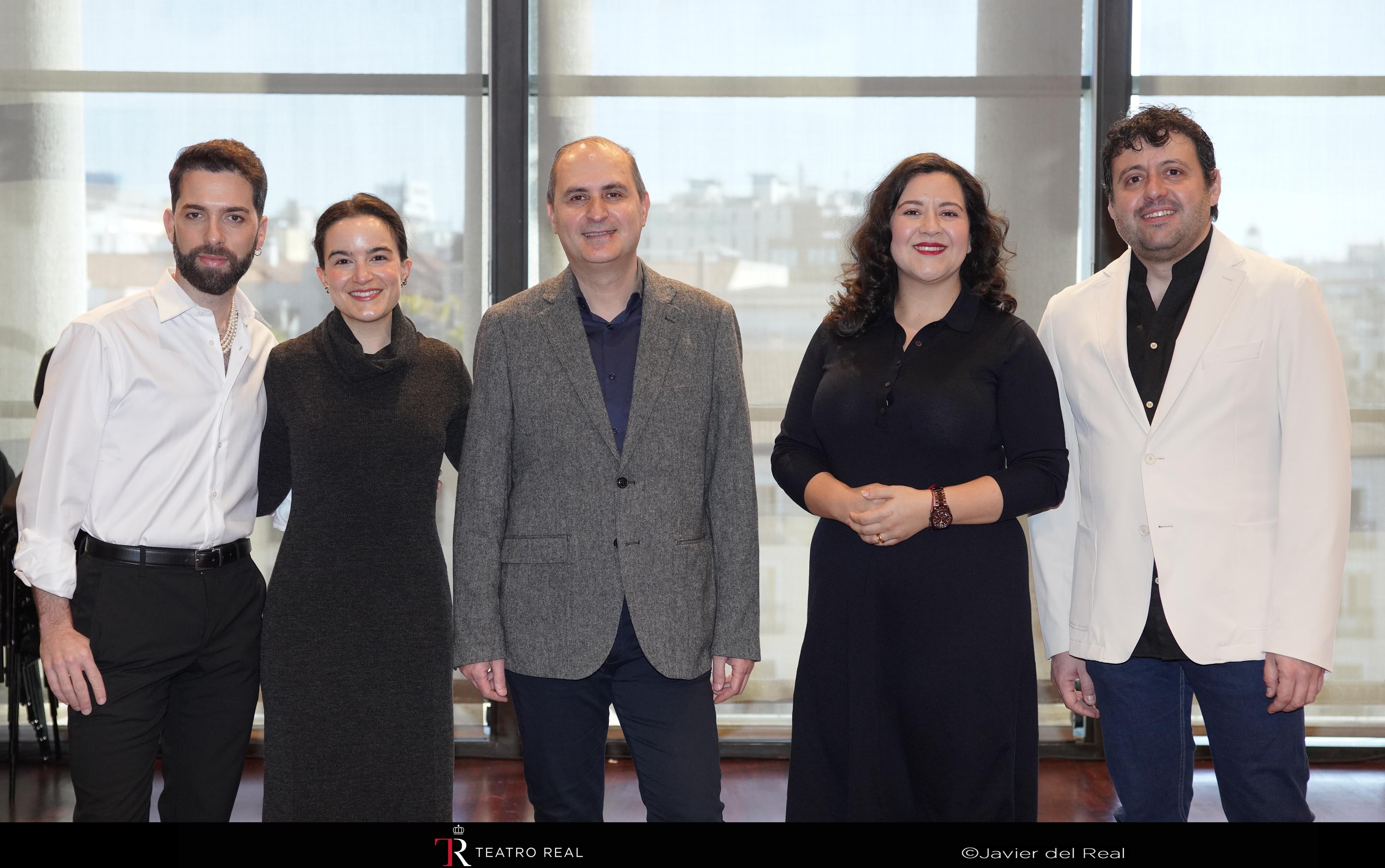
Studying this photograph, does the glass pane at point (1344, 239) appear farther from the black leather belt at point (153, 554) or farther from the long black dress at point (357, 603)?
the black leather belt at point (153, 554)

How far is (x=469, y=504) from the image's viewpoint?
2236 millimetres

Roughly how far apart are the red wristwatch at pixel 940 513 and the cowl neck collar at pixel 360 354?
1253mm

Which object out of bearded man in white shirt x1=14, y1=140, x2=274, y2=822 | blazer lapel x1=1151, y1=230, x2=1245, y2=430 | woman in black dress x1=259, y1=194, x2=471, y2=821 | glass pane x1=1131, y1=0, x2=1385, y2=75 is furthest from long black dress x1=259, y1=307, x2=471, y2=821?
glass pane x1=1131, y1=0, x2=1385, y2=75

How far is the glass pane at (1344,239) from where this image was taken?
13.3 ft

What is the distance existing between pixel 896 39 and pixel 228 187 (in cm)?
269

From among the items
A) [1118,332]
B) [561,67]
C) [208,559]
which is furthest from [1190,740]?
[561,67]

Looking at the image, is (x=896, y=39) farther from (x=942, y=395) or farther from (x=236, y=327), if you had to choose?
(x=236, y=327)

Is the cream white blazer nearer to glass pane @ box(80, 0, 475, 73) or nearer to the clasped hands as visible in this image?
the clasped hands

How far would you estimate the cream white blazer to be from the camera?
2.16m

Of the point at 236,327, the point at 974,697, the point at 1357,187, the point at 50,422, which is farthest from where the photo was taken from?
the point at 1357,187

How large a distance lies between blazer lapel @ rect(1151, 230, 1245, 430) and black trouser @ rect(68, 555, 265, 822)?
2088 mm

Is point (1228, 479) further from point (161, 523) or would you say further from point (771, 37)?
point (771, 37)

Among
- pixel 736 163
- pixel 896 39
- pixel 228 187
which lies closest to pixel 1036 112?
pixel 896 39

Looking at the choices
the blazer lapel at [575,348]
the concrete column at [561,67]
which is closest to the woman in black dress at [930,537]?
the blazer lapel at [575,348]
